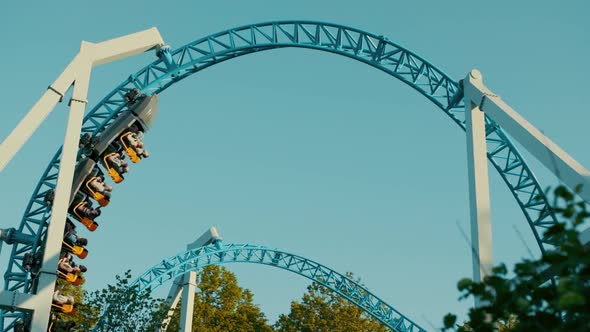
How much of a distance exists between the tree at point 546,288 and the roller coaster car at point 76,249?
1047 cm

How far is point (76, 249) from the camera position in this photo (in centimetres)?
1518

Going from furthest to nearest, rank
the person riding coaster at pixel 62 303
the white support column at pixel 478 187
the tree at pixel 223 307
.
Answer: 1. the tree at pixel 223 307
2. the person riding coaster at pixel 62 303
3. the white support column at pixel 478 187

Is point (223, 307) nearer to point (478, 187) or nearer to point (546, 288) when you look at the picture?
point (478, 187)

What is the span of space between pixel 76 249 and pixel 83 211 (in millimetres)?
732

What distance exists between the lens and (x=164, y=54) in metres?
17.9

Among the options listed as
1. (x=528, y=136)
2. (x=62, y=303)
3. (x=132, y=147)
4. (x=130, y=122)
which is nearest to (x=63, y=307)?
(x=62, y=303)

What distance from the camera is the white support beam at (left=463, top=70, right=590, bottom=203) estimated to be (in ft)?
41.0

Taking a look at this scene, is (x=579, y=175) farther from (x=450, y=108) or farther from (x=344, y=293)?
(x=344, y=293)

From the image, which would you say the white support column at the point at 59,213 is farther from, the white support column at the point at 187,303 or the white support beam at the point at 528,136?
the white support column at the point at 187,303

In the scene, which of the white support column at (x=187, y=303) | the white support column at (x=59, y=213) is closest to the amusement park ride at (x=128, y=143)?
the white support column at (x=59, y=213)

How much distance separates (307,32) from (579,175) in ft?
27.1

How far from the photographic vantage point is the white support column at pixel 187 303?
26141mm

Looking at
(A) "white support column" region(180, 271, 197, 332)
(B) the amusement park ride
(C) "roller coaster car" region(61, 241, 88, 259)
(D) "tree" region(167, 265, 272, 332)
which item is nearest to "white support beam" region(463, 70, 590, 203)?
(B) the amusement park ride

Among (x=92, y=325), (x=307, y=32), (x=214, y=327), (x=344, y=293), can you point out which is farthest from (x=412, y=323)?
(x=307, y=32)
